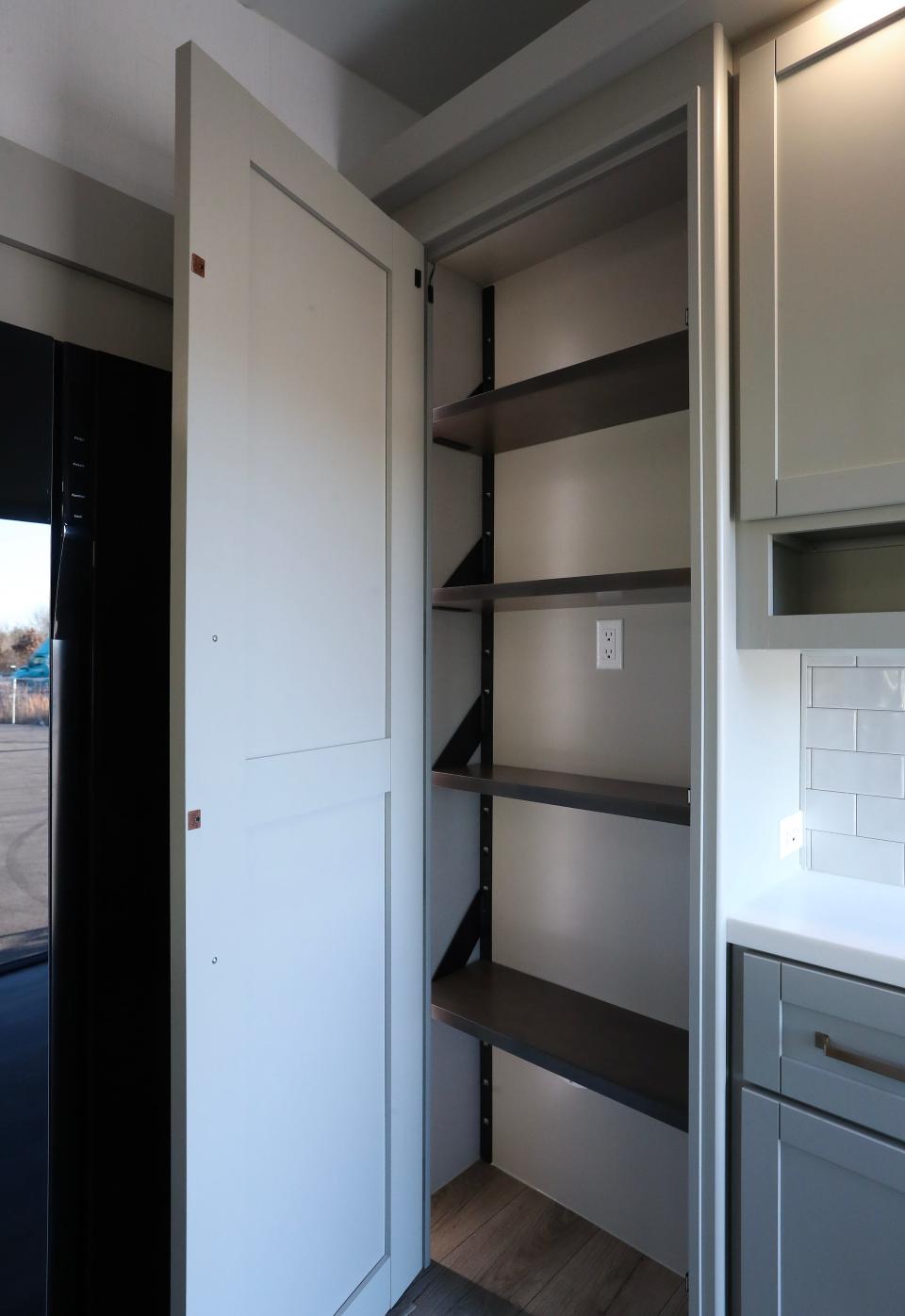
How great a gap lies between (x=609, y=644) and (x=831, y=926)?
0.83 m

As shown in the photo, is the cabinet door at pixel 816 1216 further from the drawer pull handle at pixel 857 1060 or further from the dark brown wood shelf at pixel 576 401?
the dark brown wood shelf at pixel 576 401

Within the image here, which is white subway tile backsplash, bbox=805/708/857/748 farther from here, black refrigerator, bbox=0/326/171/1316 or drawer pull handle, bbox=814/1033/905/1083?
black refrigerator, bbox=0/326/171/1316

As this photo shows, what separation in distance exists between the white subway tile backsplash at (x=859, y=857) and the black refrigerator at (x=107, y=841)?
131 centimetres

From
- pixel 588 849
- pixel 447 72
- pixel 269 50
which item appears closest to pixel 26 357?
pixel 269 50

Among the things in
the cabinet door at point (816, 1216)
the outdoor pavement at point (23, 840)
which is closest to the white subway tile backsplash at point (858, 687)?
the cabinet door at point (816, 1216)

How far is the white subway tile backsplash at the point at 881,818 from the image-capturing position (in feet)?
5.02

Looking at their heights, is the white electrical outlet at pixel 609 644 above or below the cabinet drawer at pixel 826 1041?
above

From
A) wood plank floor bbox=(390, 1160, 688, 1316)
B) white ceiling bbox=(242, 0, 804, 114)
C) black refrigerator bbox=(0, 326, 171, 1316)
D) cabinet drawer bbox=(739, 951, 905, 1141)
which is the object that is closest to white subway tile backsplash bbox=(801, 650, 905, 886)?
cabinet drawer bbox=(739, 951, 905, 1141)

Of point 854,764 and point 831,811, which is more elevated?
point 854,764

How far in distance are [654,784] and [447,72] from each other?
1.84 m

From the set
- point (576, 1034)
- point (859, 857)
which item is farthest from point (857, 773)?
point (576, 1034)

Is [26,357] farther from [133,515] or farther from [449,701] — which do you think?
[449,701]

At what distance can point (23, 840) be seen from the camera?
1.22 metres

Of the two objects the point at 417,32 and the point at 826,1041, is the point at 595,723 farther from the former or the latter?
the point at 417,32
